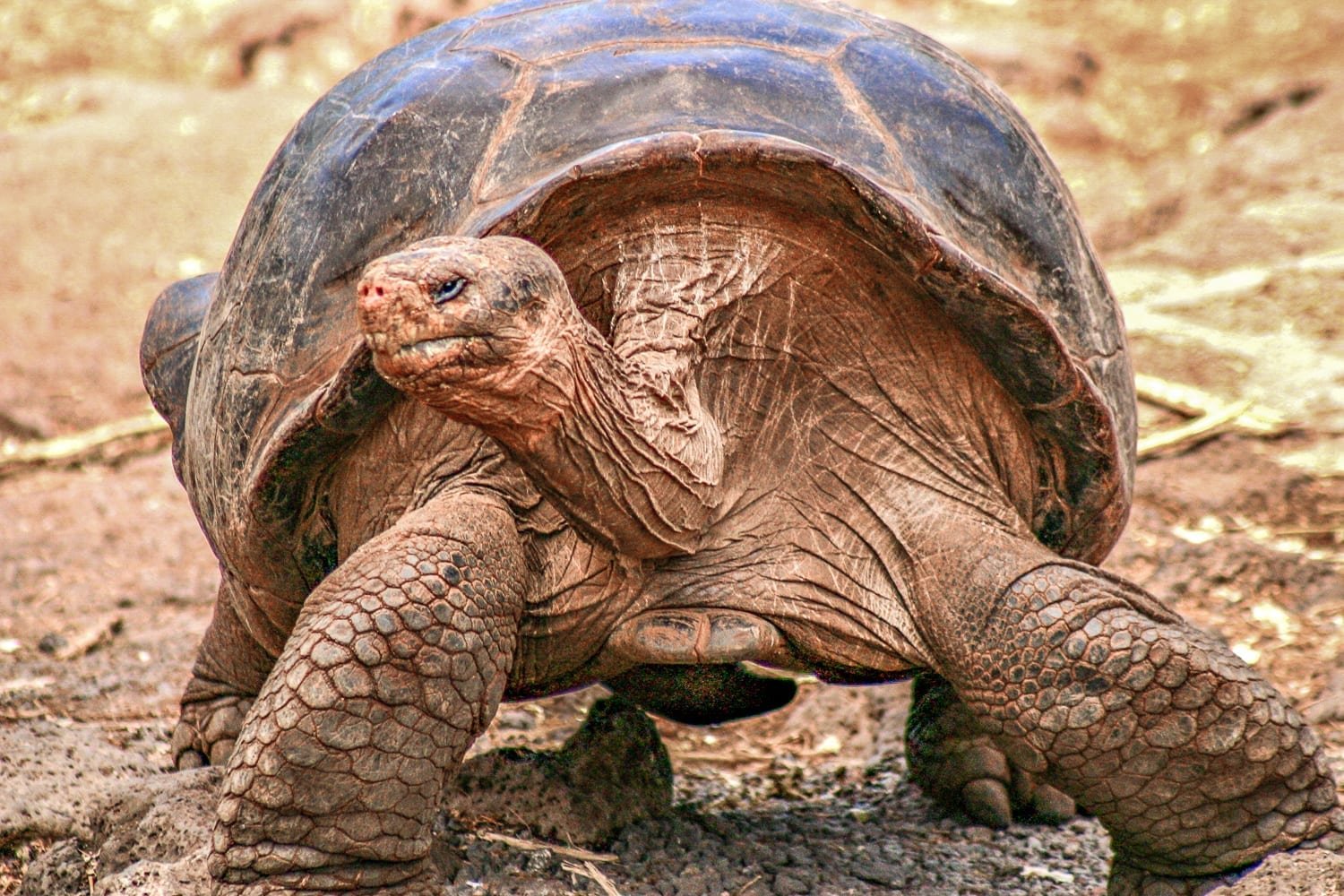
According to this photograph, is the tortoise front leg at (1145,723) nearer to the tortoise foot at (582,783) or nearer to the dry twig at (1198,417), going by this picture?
the tortoise foot at (582,783)

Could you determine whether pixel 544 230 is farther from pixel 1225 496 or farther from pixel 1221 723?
pixel 1225 496

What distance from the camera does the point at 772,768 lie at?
3.85 metres

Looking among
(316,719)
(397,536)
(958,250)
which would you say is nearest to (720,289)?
(958,250)

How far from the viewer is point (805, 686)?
14.3 feet

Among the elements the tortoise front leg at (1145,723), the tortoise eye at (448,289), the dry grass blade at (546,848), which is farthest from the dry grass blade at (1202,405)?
the tortoise eye at (448,289)

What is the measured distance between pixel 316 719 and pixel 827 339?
111 centimetres

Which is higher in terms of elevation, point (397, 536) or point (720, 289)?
point (720, 289)

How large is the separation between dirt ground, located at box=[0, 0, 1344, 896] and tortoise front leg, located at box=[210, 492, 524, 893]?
271mm

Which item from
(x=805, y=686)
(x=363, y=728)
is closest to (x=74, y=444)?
(x=805, y=686)

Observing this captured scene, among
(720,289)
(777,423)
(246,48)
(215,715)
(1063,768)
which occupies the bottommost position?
(215,715)

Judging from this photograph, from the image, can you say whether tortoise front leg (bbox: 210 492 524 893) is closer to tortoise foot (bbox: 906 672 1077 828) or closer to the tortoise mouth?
the tortoise mouth

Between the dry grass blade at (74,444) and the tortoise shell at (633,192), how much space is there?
328 centimetres

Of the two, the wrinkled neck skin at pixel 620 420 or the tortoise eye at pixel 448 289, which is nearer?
the tortoise eye at pixel 448 289

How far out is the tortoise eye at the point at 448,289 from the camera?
2.16 m
